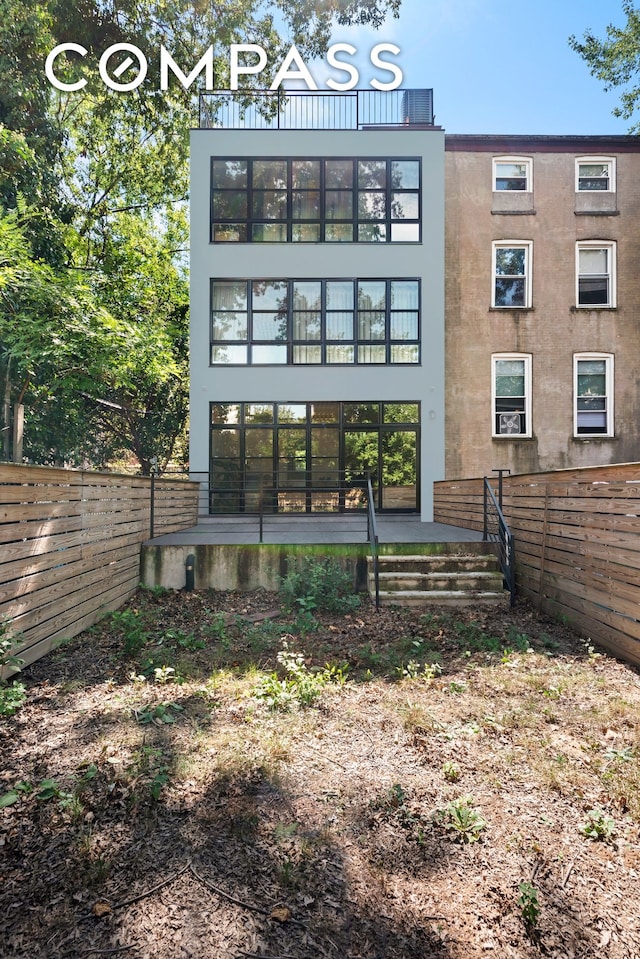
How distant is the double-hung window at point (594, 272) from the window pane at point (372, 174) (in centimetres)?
591

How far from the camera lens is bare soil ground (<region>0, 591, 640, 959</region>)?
6.56 feet

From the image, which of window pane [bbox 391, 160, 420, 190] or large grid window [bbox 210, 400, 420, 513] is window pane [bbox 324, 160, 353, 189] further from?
large grid window [bbox 210, 400, 420, 513]

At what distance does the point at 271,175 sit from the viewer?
13.5 m

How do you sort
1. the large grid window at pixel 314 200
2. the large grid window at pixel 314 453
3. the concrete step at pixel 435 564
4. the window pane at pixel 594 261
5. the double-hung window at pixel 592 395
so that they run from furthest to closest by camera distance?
the window pane at pixel 594 261 → the double-hung window at pixel 592 395 → the large grid window at pixel 314 200 → the large grid window at pixel 314 453 → the concrete step at pixel 435 564

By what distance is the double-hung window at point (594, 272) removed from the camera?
46.8 ft

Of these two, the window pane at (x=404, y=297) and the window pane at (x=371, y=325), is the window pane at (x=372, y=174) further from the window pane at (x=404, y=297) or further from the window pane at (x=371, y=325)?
the window pane at (x=371, y=325)

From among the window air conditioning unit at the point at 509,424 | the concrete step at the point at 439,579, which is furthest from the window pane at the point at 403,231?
the concrete step at the point at 439,579

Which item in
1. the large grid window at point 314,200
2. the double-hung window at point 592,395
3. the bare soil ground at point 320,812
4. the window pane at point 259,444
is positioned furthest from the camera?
the double-hung window at point 592,395

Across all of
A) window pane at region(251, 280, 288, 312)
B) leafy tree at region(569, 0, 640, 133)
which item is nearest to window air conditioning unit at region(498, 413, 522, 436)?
window pane at region(251, 280, 288, 312)

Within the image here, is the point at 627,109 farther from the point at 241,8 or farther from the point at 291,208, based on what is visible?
the point at 241,8

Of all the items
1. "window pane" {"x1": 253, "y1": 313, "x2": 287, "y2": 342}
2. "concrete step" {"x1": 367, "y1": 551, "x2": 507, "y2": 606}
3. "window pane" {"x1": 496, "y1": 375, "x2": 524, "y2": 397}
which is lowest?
"concrete step" {"x1": 367, "y1": 551, "x2": 507, "y2": 606}

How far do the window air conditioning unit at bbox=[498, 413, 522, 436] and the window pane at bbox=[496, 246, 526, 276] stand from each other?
406 cm

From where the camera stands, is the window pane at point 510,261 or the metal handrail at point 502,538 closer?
the metal handrail at point 502,538

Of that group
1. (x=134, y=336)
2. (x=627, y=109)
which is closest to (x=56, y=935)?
(x=134, y=336)
